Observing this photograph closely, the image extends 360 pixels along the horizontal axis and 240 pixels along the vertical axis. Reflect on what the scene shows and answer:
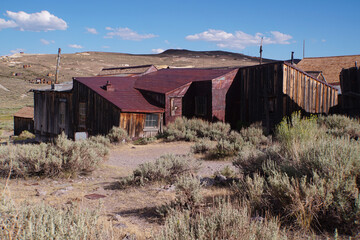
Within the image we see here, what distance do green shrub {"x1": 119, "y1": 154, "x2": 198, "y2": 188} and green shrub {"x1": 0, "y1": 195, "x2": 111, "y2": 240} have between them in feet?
11.0

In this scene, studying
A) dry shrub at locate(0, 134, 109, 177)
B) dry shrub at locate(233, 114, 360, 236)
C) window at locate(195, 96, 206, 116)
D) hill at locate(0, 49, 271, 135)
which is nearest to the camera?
dry shrub at locate(233, 114, 360, 236)

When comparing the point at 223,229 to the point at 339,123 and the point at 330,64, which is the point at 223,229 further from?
the point at 330,64

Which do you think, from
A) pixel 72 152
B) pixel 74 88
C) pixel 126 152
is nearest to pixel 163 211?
pixel 72 152

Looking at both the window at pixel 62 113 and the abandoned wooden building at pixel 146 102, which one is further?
the window at pixel 62 113

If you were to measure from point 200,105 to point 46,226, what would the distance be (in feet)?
53.2

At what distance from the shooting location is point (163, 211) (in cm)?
492

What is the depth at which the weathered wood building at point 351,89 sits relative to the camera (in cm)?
1323

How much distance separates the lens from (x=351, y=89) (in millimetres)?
13531

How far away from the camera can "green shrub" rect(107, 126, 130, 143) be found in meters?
16.2

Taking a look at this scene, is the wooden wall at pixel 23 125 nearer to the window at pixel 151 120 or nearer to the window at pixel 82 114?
the window at pixel 82 114

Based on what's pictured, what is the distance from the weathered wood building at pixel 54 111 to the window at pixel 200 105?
7664 mm

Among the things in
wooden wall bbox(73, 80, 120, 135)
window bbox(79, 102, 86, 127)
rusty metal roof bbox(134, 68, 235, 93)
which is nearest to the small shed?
wooden wall bbox(73, 80, 120, 135)

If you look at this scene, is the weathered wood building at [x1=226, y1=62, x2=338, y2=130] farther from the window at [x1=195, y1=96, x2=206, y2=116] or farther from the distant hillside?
the distant hillside

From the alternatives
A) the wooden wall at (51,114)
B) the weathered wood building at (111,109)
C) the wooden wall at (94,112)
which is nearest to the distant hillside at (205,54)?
the wooden wall at (51,114)
